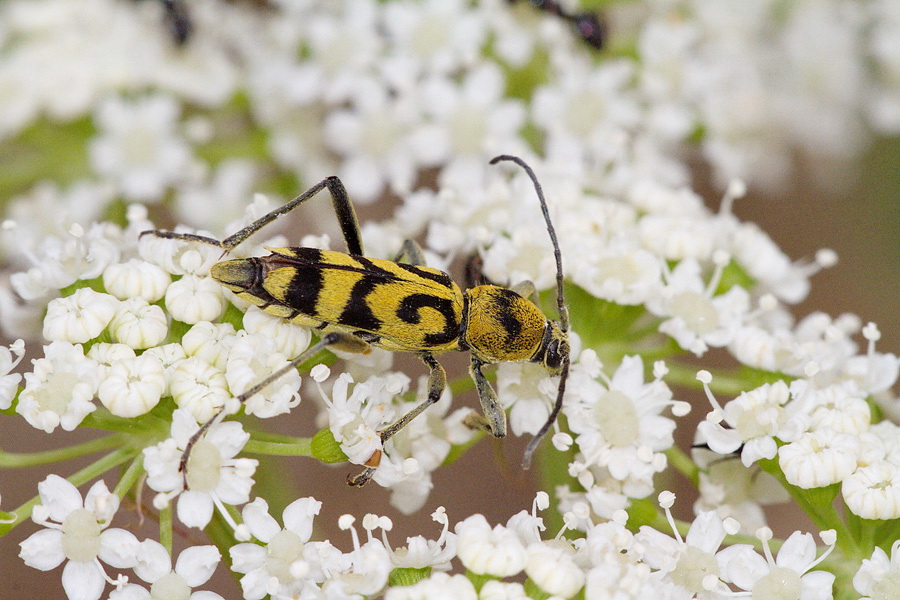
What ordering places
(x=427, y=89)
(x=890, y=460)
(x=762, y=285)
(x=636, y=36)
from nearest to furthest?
(x=890, y=460)
(x=762, y=285)
(x=427, y=89)
(x=636, y=36)

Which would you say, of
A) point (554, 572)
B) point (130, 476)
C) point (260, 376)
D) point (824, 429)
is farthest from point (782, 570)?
point (130, 476)

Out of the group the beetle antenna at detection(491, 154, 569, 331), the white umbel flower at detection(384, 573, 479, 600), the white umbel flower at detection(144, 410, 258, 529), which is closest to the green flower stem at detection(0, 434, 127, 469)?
the white umbel flower at detection(144, 410, 258, 529)

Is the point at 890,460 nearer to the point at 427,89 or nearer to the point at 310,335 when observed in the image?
the point at 310,335

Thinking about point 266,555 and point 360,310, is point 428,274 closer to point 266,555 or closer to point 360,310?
point 360,310

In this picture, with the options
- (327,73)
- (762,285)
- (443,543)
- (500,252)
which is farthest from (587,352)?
(327,73)

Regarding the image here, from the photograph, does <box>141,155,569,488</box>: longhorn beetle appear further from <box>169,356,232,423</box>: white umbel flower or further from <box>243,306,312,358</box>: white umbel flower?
<box>169,356,232,423</box>: white umbel flower
